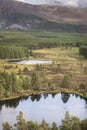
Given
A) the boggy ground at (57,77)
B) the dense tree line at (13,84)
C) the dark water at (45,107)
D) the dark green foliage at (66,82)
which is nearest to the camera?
the dark water at (45,107)

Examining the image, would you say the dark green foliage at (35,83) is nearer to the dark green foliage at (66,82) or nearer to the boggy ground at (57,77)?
the boggy ground at (57,77)

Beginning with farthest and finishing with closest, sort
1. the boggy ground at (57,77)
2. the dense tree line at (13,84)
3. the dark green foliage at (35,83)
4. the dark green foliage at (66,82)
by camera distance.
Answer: the dark green foliage at (66,82), the boggy ground at (57,77), the dark green foliage at (35,83), the dense tree line at (13,84)

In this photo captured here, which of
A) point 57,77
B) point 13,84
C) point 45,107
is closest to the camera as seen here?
point 45,107

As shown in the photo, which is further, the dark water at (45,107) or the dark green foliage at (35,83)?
the dark green foliage at (35,83)

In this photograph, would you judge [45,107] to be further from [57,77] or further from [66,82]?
[57,77]

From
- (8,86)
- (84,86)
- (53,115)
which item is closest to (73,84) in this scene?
(84,86)

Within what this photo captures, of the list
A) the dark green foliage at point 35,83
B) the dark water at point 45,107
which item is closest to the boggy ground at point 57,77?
the dark green foliage at point 35,83

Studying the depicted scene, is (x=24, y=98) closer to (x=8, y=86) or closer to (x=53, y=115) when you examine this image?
(x=8, y=86)

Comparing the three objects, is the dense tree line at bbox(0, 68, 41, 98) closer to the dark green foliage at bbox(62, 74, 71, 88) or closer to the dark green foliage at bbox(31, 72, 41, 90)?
the dark green foliage at bbox(31, 72, 41, 90)

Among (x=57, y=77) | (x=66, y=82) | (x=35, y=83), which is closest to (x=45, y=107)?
(x=35, y=83)
